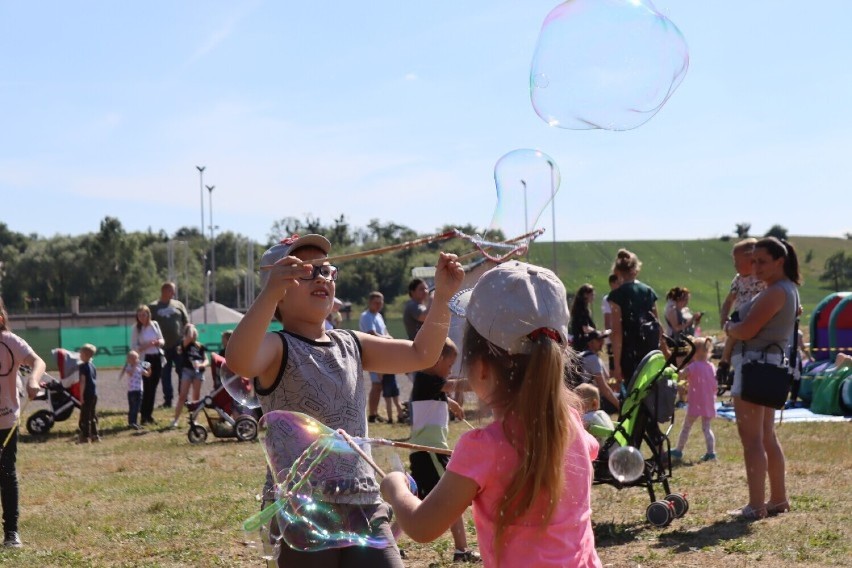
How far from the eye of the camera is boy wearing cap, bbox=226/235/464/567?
126 inches

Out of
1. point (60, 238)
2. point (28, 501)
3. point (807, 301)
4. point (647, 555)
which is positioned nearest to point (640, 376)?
point (647, 555)

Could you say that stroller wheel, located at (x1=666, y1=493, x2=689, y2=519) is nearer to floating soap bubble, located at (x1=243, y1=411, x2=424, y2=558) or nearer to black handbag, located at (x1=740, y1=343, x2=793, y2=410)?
black handbag, located at (x1=740, y1=343, x2=793, y2=410)

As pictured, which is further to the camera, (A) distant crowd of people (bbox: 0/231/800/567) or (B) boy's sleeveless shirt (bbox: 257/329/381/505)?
(B) boy's sleeveless shirt (bbox: 257/329/381/505)

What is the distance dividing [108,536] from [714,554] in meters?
4.11

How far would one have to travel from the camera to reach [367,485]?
323 centimetres

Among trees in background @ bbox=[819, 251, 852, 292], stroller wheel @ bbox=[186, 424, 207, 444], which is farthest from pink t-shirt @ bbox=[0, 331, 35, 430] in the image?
trees in background @ bbox=[819, 251, 852, 292]

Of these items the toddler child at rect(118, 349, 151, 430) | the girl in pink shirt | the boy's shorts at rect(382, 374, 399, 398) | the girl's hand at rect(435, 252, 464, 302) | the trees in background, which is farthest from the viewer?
the trees in background

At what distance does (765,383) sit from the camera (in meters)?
6.62

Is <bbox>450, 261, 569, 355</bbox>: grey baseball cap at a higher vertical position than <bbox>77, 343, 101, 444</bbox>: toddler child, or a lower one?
higher

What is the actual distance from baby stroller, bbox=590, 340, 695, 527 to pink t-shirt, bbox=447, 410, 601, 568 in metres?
4.48

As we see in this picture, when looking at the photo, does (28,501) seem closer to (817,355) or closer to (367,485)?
(367,485)

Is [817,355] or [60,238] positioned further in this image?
[60,238]

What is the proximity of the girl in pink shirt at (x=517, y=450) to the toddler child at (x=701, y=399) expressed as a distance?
767 centimetres

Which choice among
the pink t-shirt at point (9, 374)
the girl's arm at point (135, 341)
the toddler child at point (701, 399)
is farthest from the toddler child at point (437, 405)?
the girl's arm at point (135, 341)
